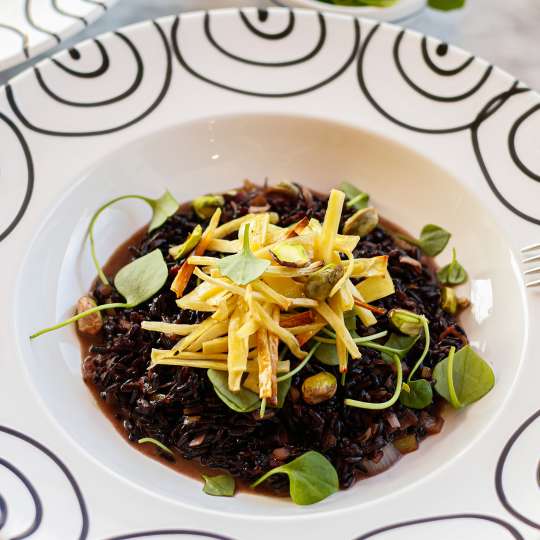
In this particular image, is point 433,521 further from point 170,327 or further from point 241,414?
point 170,327

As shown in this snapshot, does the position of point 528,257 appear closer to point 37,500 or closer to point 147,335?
point 147,335

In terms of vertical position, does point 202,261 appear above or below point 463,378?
above

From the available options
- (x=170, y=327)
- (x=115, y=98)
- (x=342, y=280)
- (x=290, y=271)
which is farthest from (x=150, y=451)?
(x=115, y=98)

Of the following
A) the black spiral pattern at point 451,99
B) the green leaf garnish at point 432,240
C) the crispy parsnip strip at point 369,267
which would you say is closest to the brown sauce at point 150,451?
the crispy parsnip strip at point 369,267

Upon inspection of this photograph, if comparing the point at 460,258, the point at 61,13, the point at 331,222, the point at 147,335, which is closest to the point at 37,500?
the point at 147,335

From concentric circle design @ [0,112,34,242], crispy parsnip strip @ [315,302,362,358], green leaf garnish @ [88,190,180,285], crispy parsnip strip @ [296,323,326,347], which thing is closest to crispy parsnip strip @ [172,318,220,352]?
crispy parsnip strip @ [296,323,326,347]

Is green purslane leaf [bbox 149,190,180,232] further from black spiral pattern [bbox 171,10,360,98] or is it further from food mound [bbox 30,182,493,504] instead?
black spiral pattern [bbox 171,10,360,98]
